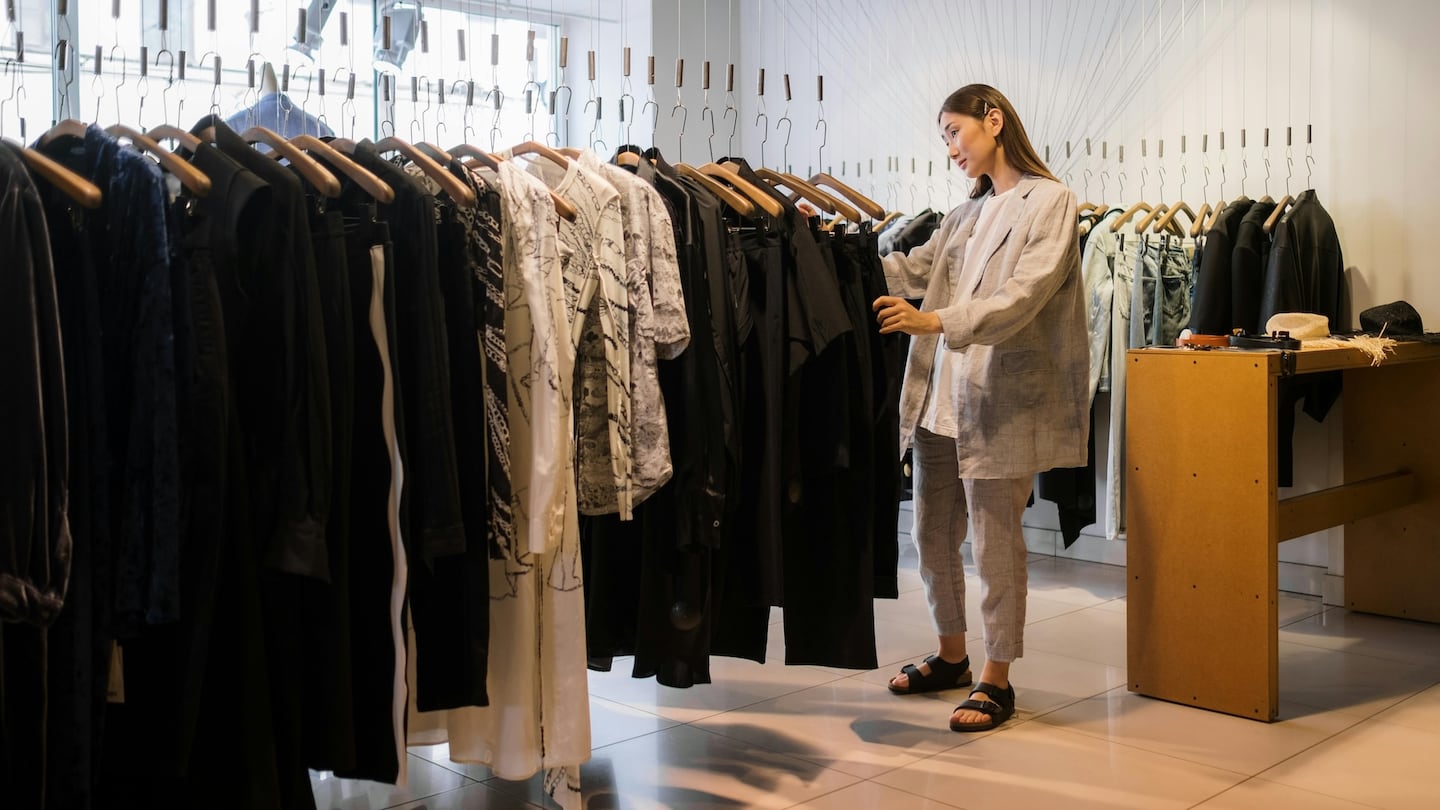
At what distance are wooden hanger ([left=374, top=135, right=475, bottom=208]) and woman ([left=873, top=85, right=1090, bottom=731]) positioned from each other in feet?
3.49

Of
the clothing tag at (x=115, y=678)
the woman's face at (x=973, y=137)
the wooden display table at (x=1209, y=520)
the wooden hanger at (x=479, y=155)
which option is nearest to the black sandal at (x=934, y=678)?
the wooden display table at (x=1209, y=520)

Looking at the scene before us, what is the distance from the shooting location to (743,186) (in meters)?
2.89

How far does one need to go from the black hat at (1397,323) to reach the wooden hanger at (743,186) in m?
2.29

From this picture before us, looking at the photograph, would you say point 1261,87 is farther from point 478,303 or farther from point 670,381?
point 478,303

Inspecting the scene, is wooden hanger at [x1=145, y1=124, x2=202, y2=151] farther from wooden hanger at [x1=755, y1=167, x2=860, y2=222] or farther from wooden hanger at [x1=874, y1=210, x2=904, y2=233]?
wooden hanger at [x1=874, y1=210, x2=904, y2=233]

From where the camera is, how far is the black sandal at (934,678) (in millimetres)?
3529

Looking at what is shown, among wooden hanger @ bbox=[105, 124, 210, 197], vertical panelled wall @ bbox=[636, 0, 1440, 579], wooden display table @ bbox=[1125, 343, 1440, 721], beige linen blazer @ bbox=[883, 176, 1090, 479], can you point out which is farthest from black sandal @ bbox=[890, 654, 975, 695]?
wooden hanger @ bbox=[105, 124, 210, 197]

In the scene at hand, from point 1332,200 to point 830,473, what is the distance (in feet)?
8.75

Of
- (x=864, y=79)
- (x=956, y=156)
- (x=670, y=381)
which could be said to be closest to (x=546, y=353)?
(x=670, y=381)

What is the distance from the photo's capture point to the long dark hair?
3.21 metres

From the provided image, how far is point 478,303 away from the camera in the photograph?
2369 millimetres

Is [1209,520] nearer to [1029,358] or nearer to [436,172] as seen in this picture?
[1029,358]

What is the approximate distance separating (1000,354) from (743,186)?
0.79 m

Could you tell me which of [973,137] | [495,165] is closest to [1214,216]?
[973,137]
